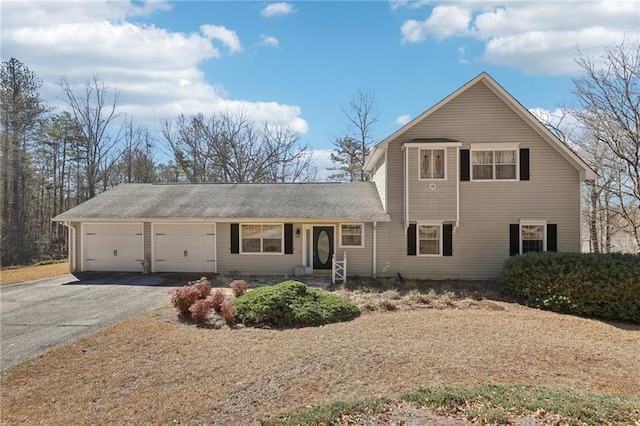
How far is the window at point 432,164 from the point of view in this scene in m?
14.6

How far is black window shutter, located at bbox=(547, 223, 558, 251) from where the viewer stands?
14.5 m

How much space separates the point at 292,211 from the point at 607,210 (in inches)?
722

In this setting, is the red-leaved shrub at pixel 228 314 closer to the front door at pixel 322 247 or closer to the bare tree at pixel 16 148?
the front door at pixel 322 247

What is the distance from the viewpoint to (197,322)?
9117mm

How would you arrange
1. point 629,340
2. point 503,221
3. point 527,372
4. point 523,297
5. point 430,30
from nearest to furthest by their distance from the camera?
1. point 527,372
2. point 629,340
3. point 523,297
4. point 430,30
5. point 503,221

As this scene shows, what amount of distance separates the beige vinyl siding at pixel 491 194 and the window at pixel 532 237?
406 mm

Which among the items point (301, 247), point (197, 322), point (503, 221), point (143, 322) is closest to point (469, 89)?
point (503, 221)

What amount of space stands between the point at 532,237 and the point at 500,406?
37.9 feet

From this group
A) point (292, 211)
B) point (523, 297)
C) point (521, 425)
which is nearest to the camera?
point (521, 425)

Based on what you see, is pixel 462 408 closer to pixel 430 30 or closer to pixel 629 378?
pixel 629 378

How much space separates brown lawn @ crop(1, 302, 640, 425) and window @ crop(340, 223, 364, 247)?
6512 millimetres

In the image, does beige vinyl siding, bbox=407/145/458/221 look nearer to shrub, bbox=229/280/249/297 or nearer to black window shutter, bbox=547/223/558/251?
black window shutter, bbox=547/223/558/251

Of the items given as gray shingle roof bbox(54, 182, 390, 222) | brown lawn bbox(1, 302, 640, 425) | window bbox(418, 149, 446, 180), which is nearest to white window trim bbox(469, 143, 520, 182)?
window bbox(418, 149, 446, 180)

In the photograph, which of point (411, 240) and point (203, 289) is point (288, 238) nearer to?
point (411, 240)
